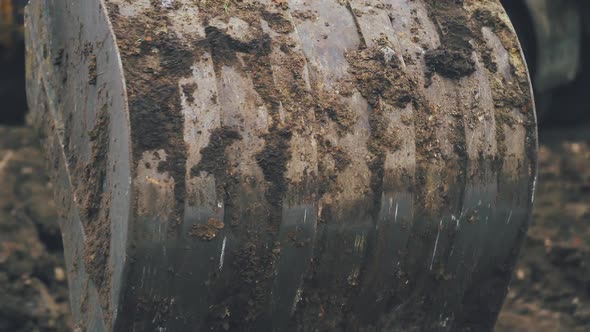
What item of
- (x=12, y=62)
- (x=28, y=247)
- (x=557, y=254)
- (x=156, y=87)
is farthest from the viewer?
(x=12, y=62)

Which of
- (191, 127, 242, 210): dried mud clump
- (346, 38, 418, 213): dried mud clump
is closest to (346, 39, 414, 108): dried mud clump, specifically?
(346, 38, 418, 213): dried mud clump

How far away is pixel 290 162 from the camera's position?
1671 millimetres

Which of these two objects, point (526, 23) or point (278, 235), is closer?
point (278, 235)

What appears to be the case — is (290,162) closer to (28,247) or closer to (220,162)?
(220,162)

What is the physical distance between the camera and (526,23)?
3086mm

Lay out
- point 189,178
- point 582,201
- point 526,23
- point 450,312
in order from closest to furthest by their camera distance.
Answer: point 189,178, point 450,312, point 526,23, point 582,201

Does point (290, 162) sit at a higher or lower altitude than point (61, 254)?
higher

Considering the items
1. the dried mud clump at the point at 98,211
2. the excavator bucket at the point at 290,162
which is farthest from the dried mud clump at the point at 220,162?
the dried mud clump at the point at 98,211

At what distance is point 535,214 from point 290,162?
1.94 m

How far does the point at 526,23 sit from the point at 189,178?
5.99 feet

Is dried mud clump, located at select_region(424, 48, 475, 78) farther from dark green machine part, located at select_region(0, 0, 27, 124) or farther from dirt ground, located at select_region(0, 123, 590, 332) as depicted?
dark green machine part, located at select_region(0, 0, 27, 124)

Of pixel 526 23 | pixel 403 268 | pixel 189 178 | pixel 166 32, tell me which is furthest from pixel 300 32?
pixel 526 23

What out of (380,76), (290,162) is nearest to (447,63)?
(380,76)

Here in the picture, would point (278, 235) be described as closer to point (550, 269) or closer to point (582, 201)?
point (550, 269)
